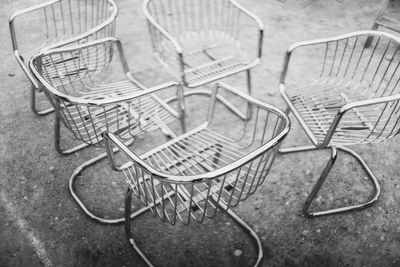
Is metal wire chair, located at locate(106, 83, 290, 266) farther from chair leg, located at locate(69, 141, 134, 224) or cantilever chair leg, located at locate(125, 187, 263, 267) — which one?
chair leg, located at locate(69, 141, 134, 224)

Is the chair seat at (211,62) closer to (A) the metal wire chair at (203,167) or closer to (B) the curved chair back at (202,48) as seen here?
(B) the curved chair back at (202,48)

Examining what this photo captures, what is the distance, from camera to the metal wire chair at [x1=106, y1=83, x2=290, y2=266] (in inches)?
49.1

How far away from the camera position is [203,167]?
6.55ft

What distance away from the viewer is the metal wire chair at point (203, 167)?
4.09 feet

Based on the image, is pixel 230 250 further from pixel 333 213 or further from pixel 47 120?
pixel 47 120

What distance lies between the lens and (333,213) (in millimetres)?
2117

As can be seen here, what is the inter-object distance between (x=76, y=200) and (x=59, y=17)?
2522 mm

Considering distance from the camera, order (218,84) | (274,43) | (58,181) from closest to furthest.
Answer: (218,84), (58,181), (274,43)

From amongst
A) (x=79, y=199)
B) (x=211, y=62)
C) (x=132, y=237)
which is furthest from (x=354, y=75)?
(x=79, y=199)

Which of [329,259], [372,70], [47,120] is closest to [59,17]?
[47,120]

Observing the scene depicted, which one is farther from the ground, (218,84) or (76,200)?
(218,84)

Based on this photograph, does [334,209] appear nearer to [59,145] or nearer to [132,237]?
[132,237]

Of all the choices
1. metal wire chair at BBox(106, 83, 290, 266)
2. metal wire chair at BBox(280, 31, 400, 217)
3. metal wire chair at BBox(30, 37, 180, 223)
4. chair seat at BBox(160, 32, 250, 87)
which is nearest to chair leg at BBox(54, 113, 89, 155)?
metal wire chair at BBox(30, 37, 180, 223)

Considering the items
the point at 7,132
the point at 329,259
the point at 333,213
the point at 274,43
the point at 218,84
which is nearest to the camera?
the point at 218,84
